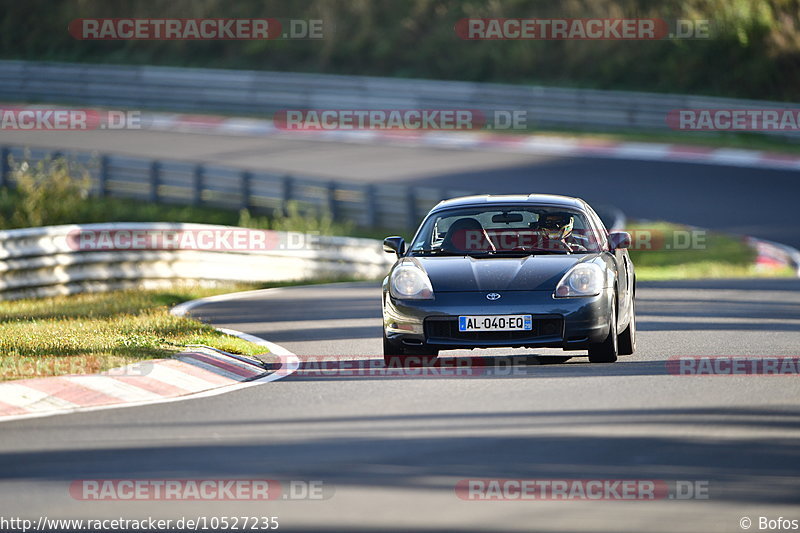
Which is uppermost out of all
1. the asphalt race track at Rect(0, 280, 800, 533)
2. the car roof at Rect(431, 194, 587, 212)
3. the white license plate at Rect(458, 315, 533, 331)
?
the car roof at Rect(431, 194, 587, 212)

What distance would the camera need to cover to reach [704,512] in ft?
23.1

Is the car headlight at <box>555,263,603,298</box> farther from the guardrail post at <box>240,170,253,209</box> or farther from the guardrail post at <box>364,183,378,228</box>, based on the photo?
the guardrail post at <box>240,170,253,209</box>

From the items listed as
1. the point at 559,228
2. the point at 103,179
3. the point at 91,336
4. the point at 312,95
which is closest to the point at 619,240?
the point at 559,228

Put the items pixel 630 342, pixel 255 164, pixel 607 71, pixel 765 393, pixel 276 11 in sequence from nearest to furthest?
pixel 765 393
pixel 630 342
pixel 255 164
pixel 607 71
pixel 276 11

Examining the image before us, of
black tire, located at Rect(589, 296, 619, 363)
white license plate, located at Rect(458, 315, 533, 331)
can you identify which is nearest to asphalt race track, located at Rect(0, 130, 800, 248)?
black tire, located at Rect(589, 296, 619, 363)

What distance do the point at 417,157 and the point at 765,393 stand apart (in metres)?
25.7

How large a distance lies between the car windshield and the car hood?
0.87ft

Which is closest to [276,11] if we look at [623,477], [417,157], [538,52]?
[538,52]

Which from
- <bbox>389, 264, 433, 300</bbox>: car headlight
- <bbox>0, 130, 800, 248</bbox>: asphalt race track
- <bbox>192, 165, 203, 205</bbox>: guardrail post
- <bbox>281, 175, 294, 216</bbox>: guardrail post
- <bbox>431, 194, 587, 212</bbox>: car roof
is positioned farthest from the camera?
<bbox>192, 165, 203, 205</bbox>: guardrail post

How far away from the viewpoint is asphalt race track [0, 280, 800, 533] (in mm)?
7152

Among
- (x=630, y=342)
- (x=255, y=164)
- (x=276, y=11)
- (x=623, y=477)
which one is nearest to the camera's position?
Result: (x=623, y=477)

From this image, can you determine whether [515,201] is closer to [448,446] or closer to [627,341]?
[627,341]

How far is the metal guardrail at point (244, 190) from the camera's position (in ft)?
97.7

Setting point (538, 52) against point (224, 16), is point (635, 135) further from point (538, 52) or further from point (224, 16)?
point (224, 16)
